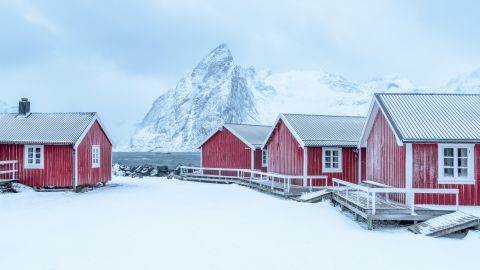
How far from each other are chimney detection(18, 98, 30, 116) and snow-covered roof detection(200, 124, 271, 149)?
14815 mm

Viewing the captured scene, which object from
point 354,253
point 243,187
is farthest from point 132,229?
point 243,187

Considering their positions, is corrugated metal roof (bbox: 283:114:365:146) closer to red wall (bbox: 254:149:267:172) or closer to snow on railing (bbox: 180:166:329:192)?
snow on railing (bbox: 180:166:329:192)

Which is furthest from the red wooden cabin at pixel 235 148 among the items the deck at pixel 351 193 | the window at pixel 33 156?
the window at pixel 33 156

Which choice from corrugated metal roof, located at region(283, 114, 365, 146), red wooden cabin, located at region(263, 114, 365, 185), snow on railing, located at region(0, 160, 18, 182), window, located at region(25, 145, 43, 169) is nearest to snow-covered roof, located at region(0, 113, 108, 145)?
window, located at region(25, 145, 43, 169)

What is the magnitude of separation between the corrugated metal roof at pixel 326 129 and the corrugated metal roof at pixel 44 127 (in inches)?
505

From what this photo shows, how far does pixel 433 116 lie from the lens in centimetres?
1969

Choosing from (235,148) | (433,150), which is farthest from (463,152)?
(235,148)

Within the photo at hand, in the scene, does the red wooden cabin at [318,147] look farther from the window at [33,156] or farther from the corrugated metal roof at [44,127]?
the window at [33,156]

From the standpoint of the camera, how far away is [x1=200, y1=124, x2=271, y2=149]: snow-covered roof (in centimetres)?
3662

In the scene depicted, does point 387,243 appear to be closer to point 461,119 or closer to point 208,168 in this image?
point 461,119

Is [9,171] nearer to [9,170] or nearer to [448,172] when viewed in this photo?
[9,170]

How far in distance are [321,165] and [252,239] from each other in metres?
13.7

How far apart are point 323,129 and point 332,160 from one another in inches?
87.5

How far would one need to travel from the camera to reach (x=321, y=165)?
1059 inches
